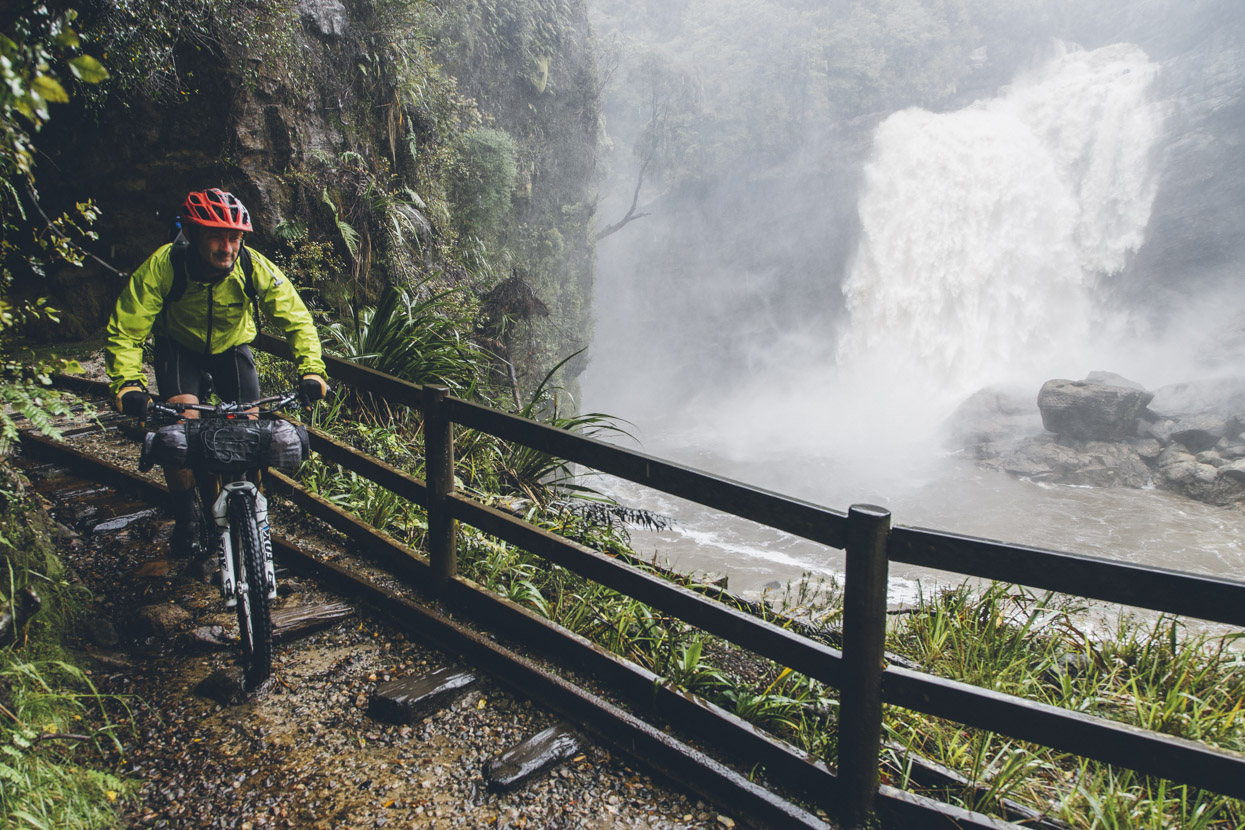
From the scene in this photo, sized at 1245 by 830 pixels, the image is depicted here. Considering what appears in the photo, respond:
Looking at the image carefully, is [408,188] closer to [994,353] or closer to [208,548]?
[208,548]

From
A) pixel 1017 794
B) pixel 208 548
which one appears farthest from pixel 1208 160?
pixel 208 548

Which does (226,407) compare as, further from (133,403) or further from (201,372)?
(201,372)

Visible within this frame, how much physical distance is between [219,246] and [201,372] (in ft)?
2.42

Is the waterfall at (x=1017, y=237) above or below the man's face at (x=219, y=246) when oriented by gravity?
above

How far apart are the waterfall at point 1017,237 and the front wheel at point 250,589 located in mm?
28076

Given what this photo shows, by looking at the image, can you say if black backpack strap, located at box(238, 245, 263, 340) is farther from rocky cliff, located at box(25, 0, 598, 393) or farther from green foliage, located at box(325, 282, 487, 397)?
rocky cliff, located at box(25, 0, 598, 393)

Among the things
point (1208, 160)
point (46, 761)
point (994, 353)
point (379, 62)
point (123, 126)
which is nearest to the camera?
point (46, 761)

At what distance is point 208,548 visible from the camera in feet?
12.4

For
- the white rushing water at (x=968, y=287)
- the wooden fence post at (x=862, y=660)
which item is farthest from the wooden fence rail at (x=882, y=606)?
the white rushing water at (x=968, y=287)

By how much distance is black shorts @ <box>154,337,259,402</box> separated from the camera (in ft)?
11.2

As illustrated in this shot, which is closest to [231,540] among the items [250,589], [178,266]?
[250,589]

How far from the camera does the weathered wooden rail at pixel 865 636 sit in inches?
76.4

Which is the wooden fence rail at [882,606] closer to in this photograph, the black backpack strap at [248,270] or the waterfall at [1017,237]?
the black backpack strap at [248,270]

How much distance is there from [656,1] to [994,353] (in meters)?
32.6
